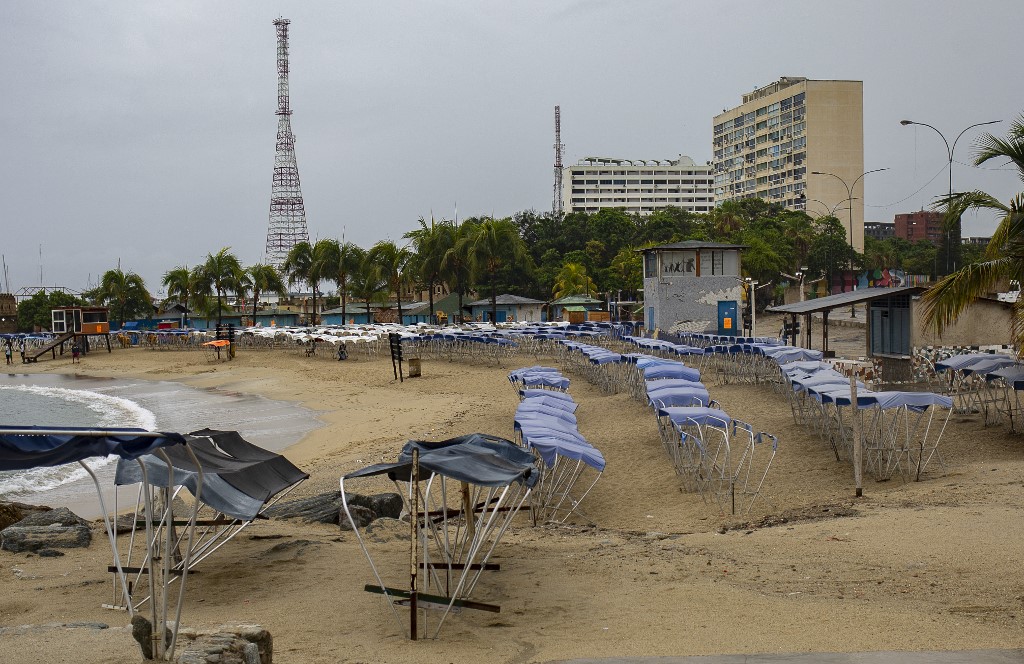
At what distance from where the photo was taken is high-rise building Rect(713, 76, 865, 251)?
336ft

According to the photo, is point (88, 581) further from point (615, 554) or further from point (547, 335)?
point (547, 335)

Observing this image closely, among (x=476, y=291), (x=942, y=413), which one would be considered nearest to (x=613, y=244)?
(x=476, y=291)

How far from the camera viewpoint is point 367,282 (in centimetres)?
6256

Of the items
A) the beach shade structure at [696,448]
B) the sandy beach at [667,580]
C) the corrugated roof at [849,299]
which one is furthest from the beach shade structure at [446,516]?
the corrugated roof at [849,299]

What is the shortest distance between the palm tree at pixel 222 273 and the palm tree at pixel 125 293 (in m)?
10.7

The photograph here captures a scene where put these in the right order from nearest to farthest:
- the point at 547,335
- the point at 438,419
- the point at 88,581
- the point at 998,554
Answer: the point at 998,554
the point at 88,581
the point at 438,419
the point at 547,335

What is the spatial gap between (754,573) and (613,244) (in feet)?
201

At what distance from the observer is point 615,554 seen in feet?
29.2

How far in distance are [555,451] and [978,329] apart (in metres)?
15.4

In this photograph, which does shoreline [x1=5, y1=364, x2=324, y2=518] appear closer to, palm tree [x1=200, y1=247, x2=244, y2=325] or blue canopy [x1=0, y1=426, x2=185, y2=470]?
blue canopy [x1=0, y1=426, x2=185, y2=470]

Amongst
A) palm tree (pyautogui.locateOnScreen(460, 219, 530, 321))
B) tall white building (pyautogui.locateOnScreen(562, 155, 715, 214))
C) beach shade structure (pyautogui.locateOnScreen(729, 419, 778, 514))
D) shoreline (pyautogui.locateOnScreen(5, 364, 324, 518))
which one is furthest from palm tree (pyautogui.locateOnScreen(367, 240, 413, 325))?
tall white building (pyautogui.locateOnScreen(562, 155, 715, 214))

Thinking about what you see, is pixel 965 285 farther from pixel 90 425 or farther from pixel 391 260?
pixel 391 260

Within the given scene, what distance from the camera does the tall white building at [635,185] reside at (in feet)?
479

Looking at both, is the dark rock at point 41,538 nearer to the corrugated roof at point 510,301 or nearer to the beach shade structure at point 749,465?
the beach shade structure at point 749,465
